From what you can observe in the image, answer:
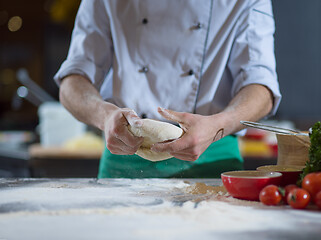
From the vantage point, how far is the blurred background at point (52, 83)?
2.79 meters

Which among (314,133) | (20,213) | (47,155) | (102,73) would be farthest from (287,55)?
(20,213)

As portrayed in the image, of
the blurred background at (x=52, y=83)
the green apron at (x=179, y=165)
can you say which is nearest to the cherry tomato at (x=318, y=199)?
the green apron at (x=179, y=165)

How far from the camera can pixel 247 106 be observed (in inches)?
61.6

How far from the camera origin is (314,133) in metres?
1.16

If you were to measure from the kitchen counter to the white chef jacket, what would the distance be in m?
0.47

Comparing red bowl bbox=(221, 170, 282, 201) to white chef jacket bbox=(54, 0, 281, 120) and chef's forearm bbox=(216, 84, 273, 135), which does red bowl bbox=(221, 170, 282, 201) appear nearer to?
chef's forearm bbox=(216, 84, 273, 135)

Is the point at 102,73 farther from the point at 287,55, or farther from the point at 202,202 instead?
the point at 287,55

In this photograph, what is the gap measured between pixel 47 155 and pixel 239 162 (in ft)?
4.87

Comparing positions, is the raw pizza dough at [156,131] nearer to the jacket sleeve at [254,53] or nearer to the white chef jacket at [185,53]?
the white chef jacket at [185,53]

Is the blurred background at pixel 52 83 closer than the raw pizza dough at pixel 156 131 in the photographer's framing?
No

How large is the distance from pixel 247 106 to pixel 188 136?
38 centimetres

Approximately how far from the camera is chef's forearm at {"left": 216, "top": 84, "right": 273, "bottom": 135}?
4.97ft

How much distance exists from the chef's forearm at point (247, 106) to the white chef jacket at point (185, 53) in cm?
3

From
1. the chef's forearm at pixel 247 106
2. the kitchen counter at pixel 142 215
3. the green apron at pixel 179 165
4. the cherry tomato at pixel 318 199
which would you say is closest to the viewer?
the kitchen counter at pixel 142 215
